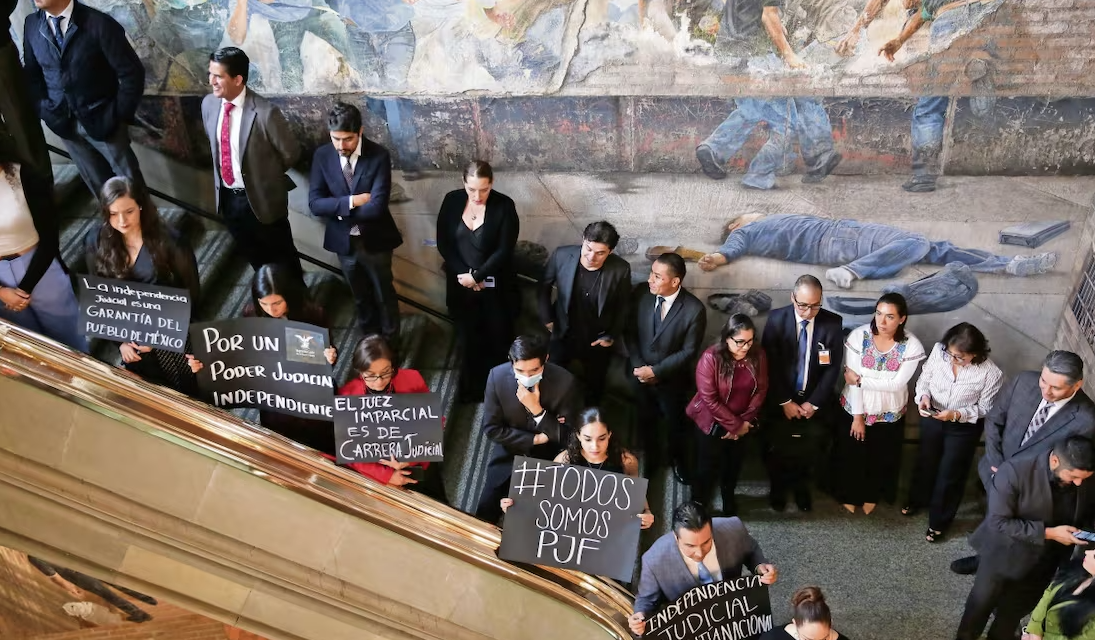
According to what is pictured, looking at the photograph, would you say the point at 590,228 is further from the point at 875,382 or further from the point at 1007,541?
the point at 1007,541

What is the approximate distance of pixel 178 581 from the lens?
567cm

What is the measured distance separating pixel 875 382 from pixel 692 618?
2.23m

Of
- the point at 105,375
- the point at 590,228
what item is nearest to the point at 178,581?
the point at 105,375

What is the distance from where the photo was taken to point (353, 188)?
6.88 meters

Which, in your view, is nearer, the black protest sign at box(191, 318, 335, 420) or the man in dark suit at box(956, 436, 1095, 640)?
the man in dark suit at box(956, 436, 1095, 640)

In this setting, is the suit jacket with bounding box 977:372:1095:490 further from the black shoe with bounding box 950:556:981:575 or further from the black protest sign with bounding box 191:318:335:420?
the black protest sign with bounding box 191:318:335:420

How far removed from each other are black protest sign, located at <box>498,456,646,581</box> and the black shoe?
264 cm

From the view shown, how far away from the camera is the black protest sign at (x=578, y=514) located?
538cm

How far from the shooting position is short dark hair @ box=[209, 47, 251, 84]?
21.5 ft

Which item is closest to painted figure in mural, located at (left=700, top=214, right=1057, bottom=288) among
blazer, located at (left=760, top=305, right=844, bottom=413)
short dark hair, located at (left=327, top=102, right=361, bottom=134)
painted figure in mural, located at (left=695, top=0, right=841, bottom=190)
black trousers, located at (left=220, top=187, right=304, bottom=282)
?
A: painted figure in mural, located at (left=695, top=0, right=841, bottom=190)

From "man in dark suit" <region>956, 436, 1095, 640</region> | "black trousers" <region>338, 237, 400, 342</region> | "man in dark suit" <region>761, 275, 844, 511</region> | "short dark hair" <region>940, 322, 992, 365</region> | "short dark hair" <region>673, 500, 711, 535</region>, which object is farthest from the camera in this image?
"black trousers" <region>338, 237, 400, 342</region>

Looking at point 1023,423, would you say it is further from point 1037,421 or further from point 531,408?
point 531,408

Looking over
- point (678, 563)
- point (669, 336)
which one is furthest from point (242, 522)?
point (669, 336)

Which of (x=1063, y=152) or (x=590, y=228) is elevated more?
(x=1063, y=152)
